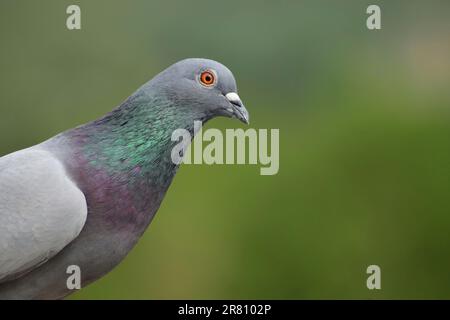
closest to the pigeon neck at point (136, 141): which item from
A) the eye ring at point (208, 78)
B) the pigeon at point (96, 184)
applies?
the pigeon at point (96, 184)

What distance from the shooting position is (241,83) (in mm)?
5387

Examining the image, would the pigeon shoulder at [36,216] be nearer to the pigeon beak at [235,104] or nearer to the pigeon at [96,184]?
the pigeon at [96,184]

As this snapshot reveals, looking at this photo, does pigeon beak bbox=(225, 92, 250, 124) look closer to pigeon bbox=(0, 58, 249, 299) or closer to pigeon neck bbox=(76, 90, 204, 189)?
pigeon bbox=(0, 58, 249, 299)

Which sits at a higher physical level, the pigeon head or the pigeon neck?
the pigeon head

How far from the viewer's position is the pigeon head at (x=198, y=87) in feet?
9.05

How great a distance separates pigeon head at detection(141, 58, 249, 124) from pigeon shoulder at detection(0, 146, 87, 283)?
528 millimetres

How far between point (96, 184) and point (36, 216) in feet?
0.85

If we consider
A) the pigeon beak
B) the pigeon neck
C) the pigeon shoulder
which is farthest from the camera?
the pigeon beak

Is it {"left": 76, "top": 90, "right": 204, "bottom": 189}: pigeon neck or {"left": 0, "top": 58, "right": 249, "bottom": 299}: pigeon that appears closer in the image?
{"left": 0, "top": 58, "right": 249, "bottom": 299}: pigeon

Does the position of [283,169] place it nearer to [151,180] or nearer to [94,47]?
[94,47]

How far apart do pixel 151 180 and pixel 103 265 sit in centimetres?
→ 39

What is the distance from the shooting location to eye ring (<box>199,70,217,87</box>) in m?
2.79

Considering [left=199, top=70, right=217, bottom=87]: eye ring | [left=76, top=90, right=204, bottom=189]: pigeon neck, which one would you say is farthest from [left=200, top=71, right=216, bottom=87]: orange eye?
[left=76, top=90, right=204, bottom=189]: pigeon neck

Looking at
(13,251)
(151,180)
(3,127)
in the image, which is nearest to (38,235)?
(13,251)
